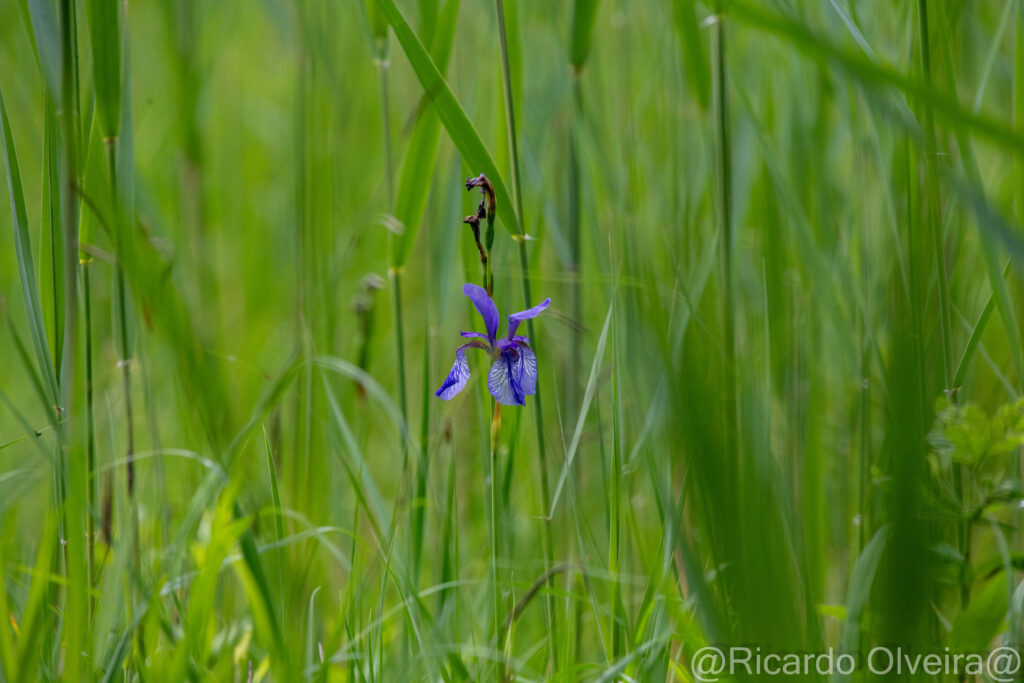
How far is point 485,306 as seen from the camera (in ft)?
2.58

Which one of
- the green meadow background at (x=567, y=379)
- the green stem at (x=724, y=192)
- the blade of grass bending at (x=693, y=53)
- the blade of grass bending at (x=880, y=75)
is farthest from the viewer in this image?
the blade of grass bending at (x=693, y=53)

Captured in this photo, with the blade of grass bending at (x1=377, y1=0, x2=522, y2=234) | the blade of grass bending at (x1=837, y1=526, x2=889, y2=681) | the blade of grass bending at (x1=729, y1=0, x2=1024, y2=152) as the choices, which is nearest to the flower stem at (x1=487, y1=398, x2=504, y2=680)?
the blade of grass bending at (x1=377, y1=0, x2=522, y2=234)

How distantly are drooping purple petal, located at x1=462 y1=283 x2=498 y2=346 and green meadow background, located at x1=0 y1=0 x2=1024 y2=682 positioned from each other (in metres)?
0.07

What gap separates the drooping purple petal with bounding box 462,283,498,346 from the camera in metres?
0.77

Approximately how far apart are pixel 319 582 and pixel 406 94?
3.96 ft

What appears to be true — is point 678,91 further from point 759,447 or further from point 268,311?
point 268,311

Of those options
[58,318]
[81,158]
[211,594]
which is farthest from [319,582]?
[81,158]

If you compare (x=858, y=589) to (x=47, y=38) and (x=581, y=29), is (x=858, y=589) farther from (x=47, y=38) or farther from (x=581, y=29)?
(x=47, y=38)

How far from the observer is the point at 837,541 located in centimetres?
137

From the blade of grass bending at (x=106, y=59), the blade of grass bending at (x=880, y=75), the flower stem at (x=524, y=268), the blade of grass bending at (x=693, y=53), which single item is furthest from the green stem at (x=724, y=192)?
the blade of grass bending at (x=106, y=59)

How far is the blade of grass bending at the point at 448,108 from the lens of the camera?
29.8 inches

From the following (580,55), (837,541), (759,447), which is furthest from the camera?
(837,541)

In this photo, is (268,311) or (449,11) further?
(268,311)

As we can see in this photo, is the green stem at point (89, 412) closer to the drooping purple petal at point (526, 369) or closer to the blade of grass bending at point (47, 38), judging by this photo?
the blade of grass bending at point (47, 38)
